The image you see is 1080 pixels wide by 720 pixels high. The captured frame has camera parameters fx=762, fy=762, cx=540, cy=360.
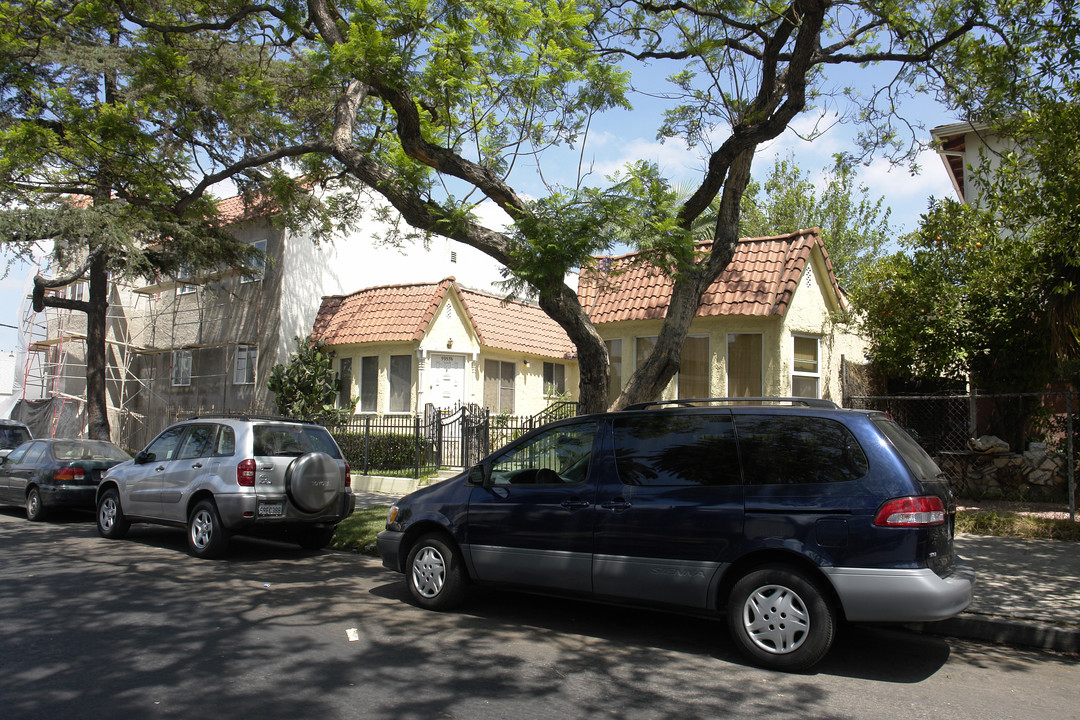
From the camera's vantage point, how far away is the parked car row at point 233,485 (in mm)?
9000

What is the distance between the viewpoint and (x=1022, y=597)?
6.98m

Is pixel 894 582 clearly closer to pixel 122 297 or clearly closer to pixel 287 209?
pixel 287 209

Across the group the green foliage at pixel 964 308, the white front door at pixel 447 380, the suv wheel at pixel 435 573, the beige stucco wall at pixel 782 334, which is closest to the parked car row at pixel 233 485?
the suv wheel at pixel 435 573

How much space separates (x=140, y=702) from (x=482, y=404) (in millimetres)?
A: 16253

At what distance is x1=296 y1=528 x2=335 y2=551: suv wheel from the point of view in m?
10.1

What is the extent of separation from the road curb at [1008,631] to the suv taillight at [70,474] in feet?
39.6

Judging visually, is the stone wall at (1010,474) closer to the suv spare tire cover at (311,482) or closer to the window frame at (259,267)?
the suv spare tire cover at (311,482)

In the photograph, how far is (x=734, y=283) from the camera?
15070 millimetres

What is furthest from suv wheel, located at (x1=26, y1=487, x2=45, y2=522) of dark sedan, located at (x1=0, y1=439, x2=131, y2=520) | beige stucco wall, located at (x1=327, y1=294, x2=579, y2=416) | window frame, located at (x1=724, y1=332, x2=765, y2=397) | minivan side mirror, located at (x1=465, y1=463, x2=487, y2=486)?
window frame, located at (x1=724, y1=332, x2=765, y2=397)

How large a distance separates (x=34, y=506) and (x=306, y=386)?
7.76m

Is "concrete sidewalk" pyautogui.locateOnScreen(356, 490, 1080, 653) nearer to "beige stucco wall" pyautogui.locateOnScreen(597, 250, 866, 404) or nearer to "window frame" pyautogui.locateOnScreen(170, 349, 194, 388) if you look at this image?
"beige stucco wall" pyautogui.locateOnScreen(597, 250, 866, 404)

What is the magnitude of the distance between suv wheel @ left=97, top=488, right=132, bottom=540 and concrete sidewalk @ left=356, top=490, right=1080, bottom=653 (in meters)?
9.80

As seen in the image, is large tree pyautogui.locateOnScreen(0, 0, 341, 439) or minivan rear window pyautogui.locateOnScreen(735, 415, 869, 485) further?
large tree pyautogui.locateOnScreen(0, 0, 341, 439)

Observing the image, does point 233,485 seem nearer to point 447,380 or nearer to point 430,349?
point 430,349
